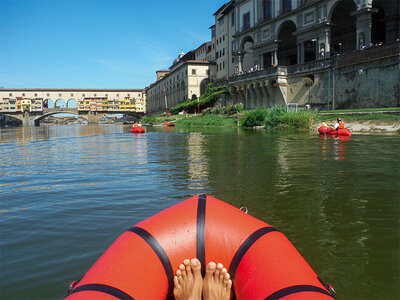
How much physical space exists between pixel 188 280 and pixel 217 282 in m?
0.23

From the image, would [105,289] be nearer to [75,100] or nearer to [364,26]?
[364,26]

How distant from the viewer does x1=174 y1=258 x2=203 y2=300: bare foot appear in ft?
8.80

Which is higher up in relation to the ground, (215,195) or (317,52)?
(317,52)

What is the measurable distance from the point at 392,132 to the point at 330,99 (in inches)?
470

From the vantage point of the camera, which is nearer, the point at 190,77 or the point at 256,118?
the point at 256,118

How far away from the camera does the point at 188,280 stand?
8.79ft

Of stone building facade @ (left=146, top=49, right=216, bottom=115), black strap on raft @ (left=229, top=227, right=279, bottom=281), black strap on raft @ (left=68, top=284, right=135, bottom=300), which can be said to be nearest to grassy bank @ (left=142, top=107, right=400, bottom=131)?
black strap on raft @ (left=229, top=227, right=279, bottom=281)

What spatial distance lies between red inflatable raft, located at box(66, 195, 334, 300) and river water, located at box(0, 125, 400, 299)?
2.59ft

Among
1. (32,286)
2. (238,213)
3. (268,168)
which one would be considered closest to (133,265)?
(238,213)

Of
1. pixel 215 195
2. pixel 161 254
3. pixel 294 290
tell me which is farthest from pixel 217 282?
pixel 215 195

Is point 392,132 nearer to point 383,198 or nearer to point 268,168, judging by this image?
point 268,168

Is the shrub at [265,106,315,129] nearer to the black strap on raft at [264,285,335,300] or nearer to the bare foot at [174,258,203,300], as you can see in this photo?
the bare foot at [174,258,203,300]

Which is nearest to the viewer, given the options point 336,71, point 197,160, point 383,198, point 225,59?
point 383,198

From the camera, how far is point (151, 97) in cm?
10538
